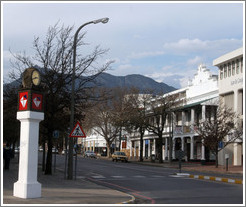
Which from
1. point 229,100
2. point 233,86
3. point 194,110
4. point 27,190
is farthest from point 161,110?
point 27,190

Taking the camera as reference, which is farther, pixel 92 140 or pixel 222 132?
pixel 92 140

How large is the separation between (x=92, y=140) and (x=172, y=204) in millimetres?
96350

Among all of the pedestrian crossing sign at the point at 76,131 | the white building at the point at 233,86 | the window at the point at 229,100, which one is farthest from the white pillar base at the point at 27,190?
the window at the point at 229,100

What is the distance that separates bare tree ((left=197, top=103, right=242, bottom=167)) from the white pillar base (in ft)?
95.9

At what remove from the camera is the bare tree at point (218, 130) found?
41.0 meters

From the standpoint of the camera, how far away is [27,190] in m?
12.7

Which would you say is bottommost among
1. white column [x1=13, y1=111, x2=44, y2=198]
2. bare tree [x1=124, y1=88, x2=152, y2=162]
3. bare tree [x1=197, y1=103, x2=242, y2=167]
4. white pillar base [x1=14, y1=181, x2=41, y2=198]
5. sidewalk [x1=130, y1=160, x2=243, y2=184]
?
sidewalk [x1=130, y1=160, x2=243, y2=184]

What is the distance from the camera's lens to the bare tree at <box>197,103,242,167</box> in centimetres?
4100

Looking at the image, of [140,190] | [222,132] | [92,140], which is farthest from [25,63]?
[92,140]

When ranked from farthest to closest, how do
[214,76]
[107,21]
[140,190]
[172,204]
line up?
[214,76] → [107,21] → [140,190] → [172,204]

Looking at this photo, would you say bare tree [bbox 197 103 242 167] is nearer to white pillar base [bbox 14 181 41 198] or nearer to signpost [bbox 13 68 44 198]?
signpost [bbox 13 68 44 198]

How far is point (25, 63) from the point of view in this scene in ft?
85.7

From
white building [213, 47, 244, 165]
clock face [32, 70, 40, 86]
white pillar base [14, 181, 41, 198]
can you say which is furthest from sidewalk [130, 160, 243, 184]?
clock face [32, 70, 40, 86]

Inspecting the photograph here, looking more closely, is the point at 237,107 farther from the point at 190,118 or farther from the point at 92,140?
the point at 92,140
